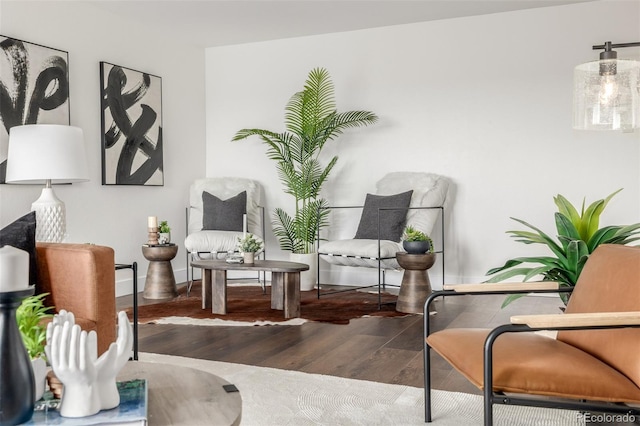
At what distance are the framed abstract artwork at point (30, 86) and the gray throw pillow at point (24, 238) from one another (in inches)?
75.3

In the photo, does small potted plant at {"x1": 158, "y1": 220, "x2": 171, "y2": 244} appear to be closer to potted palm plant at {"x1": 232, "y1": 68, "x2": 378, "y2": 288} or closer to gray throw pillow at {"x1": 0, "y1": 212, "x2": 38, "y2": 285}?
potted palm plant at {"x1": 232, "y1": 68, "x2": 378, "y2": 288}

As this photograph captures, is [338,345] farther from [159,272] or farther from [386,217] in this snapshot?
[159,272]

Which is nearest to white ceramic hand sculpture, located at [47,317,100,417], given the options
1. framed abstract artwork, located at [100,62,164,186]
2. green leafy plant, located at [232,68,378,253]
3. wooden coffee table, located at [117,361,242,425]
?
wooden coffee table, located at [117,361,242,425]

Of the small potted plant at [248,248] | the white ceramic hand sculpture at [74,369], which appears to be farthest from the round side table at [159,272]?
the white ceramic hand sculpture at [74,369]

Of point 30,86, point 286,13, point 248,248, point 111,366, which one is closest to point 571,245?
point 111,366

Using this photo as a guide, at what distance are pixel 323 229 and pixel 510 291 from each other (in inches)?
148

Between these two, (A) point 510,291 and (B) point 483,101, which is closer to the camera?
(A) point 510,291

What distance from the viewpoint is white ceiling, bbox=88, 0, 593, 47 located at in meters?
4.74

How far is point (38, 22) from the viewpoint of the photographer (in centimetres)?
422

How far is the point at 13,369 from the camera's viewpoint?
1122mm

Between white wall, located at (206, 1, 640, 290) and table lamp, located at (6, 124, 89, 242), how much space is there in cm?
276

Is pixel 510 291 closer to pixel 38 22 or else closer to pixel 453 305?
pixel 453 305

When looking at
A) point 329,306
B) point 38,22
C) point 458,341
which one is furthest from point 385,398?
point 38,22

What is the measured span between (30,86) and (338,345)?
2.82 meters
